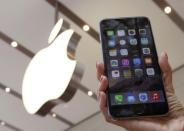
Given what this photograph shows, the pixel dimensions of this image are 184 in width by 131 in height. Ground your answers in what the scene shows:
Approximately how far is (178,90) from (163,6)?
139 centimetres

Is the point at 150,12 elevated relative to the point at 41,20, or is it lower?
lower

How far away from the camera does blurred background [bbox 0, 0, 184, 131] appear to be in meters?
4.21

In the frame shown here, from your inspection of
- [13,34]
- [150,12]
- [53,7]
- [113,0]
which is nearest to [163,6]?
[150,12]

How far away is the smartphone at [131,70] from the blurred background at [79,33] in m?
2.77

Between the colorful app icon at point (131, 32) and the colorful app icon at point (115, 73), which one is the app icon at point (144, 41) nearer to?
the colorful app icon at point (131, 32)

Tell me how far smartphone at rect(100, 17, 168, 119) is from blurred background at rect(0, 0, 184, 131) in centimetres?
277

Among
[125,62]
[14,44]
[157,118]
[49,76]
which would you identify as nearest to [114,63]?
[125,62]

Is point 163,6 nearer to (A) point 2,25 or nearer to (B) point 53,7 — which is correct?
(B) point 53,7

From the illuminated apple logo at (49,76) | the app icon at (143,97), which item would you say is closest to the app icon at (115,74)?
the app icon at (143,97)

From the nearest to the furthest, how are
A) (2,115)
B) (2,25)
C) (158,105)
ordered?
(158,105)
(2,25)
(2,115)

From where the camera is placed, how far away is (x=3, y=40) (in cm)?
473

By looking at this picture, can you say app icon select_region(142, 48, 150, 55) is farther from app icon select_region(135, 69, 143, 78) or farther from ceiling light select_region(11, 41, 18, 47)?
ceiling light select_region(11, 41, 18, 47)

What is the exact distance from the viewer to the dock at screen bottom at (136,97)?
1222 millimetres

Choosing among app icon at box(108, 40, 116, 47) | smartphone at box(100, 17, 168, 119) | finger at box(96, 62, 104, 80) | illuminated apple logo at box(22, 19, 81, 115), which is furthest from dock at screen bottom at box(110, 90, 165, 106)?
illuminated apple logo at box(22, 19, 81, 115)
